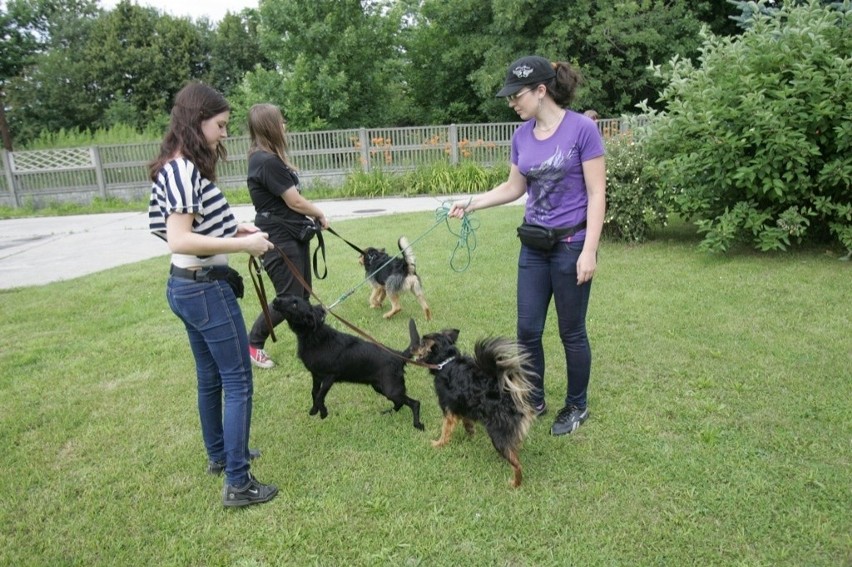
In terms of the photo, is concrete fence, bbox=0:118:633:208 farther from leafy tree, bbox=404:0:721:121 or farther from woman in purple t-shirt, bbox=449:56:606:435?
woman in purple t-shirt, bbox=449:56:606:435

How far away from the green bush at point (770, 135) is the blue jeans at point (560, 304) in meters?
4.31

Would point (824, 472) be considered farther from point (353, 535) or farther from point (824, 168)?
point (824, 168)

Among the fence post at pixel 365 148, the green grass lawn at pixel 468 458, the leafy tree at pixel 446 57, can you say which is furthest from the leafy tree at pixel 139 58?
the green grass lawn at pixel 468 458

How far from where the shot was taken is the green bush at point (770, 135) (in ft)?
19.6

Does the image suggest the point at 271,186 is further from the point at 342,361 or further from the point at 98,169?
the point at 98,169

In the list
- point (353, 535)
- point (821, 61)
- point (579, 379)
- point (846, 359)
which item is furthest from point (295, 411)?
point (821, 61)

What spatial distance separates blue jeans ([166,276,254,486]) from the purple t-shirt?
1692mm

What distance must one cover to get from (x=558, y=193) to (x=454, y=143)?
13.1 meters

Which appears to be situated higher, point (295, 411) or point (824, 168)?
point (824, 168)

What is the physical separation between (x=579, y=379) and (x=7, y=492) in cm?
325

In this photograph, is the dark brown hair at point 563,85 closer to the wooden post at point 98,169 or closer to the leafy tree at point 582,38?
the wooden post at point 98,169

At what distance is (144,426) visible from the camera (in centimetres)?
364

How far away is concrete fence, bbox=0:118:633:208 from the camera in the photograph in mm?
15562

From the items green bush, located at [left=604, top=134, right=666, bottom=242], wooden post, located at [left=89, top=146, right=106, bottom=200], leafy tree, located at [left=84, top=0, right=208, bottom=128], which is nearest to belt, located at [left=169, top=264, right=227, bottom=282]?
green bush, located at [left=604, top=134, right=666, bottom=242]
